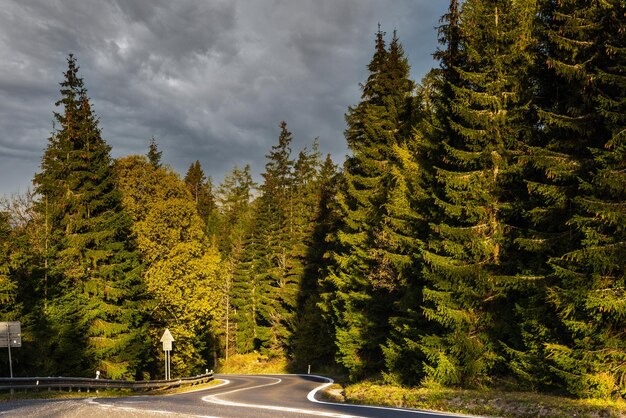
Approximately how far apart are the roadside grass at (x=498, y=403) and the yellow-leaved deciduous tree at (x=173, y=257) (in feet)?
60.2

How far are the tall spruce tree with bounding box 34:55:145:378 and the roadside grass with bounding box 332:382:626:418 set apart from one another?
15645 mm

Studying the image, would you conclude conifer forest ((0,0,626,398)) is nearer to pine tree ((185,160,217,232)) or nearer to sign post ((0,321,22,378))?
sign post ((0,321,22,378))

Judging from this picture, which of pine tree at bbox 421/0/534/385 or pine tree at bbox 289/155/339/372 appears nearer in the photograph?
pine tree at bbox 421/0/534/385

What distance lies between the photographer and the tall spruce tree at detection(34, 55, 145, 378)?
23719mm

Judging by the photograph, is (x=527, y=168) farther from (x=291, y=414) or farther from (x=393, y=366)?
(x=291, y=414)

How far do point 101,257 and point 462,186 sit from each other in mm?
19106

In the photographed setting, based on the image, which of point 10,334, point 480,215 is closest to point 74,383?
point 10,334

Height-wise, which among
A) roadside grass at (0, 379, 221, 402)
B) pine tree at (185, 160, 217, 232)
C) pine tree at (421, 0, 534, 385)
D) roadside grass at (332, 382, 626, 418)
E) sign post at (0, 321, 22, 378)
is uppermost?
pine tree at (185, 160, 217, 232)

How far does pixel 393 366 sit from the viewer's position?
59.2 ft

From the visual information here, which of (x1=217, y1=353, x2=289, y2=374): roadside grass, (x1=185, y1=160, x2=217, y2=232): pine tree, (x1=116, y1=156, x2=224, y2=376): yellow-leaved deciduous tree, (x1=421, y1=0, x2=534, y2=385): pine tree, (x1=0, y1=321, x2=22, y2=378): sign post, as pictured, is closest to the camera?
(x1=421, y1=0, x2=534, y2=385): pine tree

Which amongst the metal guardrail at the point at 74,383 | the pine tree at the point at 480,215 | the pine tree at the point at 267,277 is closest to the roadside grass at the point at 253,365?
the pine tree at the point at 267,277

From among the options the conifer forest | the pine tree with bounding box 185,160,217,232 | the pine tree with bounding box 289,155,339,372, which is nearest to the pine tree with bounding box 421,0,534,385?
the conifer forest

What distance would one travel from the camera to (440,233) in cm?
1505

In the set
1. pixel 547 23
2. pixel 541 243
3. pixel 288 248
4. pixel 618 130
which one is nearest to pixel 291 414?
pixel 541 243
